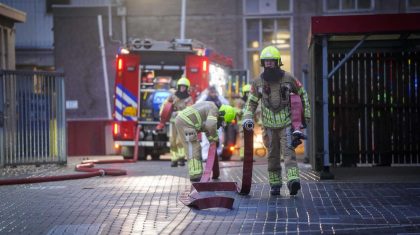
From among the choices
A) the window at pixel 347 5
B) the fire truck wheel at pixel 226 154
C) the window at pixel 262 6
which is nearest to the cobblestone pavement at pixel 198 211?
the fire truck wheel at pixel 226 154

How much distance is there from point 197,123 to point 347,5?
61.7 feet

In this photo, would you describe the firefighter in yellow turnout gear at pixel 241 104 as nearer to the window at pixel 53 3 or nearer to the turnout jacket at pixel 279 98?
the turnout jacket at pixel 279 98

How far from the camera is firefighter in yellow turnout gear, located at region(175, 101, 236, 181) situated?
529 inches

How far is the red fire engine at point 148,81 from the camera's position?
22.2m

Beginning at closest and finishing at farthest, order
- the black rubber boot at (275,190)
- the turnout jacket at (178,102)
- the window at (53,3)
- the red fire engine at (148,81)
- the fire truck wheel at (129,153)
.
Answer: the black rubber boot at (275,190) < the turnout jacket at (178,102) < the red fire engine at (148,81) < the fire truck wheel at (129,153) < the window at (53,3)

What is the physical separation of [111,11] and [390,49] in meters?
17.8

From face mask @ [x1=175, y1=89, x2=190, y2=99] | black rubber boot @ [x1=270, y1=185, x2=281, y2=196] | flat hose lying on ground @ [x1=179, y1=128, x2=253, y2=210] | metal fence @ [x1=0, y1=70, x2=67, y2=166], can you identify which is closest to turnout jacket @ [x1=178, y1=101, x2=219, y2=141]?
flat hose lying on ground @ [x1=179, y1=128, x2=253, y2=210]

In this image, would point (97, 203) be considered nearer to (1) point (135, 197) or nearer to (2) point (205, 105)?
(1) point (135, 197)

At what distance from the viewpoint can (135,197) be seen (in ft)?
38.0

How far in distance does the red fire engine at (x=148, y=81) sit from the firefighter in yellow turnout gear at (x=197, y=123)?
8.46m

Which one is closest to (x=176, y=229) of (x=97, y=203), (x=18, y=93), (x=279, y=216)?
(x=279, y=216)

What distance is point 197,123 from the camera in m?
13.6

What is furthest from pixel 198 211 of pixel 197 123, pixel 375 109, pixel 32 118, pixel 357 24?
pixel 32 118

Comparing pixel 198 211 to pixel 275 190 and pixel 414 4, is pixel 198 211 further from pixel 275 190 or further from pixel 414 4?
pixel 414 4
